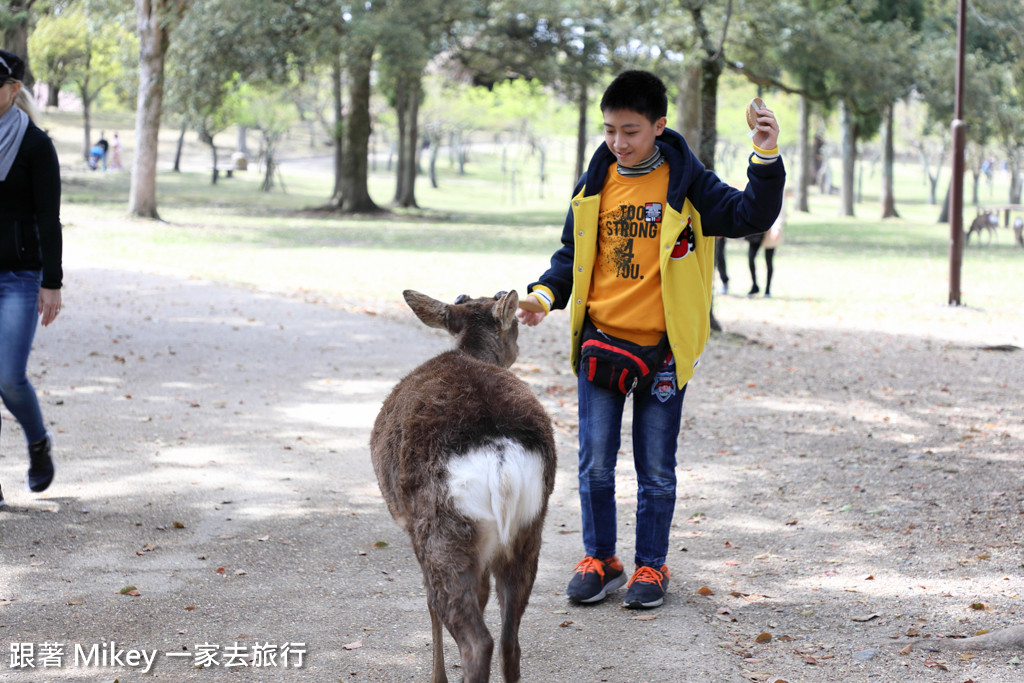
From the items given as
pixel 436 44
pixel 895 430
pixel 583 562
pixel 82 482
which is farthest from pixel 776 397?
pixel 436 44

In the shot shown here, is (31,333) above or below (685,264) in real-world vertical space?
below

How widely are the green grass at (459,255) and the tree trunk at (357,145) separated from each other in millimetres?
1084

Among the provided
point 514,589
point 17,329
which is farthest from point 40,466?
point 514,589

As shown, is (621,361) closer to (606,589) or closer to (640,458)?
(640,458)

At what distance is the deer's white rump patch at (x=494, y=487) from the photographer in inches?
121

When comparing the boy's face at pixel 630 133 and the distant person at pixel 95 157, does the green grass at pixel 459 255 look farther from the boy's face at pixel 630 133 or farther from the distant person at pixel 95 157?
the boy's face at pixel 630 133

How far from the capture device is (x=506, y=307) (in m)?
3.87

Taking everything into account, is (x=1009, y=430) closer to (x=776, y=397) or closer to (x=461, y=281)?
(x=776, y=397)

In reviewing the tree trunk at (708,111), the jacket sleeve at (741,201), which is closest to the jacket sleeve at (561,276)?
the jacket sleeve at (741,201)

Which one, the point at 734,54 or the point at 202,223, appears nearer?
the point at 734,54

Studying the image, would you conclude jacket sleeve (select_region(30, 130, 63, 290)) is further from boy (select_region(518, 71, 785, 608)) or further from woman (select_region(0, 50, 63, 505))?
boy (select_region(518, 71, 785, 608))

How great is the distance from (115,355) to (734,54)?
634 inches

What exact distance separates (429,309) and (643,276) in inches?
36.9

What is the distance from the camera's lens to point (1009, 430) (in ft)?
24.7
